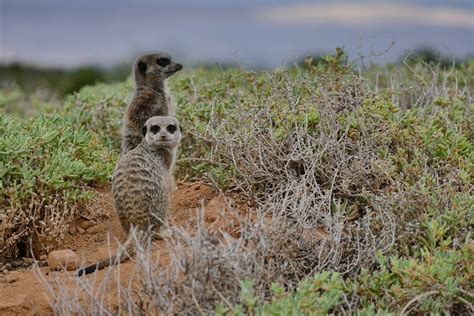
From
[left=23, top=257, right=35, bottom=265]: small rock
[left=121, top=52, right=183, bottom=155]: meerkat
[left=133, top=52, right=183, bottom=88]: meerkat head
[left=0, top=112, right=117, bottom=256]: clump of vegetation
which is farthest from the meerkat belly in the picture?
[left=133, top=52, right=183, bottom=88]: meerkat head

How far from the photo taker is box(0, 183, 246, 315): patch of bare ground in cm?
508

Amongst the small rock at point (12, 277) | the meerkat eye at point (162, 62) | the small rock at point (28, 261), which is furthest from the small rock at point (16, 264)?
the meerkat eye at point (162, 62)

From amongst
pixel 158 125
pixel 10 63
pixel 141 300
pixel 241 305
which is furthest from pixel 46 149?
pixel 10 63

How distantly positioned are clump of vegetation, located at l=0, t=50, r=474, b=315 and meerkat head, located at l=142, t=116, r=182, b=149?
33cm

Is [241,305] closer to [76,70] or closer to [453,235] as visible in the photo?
[453,235]

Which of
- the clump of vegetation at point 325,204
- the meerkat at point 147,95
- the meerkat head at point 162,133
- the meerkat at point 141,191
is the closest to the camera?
the clump of vegetation at point 325,204

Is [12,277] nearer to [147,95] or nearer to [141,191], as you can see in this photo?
[141,191]

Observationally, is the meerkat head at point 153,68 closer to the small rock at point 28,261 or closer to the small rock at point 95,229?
the small rock at point 95,229

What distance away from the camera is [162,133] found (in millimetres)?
5793

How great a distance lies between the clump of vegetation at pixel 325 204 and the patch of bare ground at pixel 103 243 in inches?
4.8

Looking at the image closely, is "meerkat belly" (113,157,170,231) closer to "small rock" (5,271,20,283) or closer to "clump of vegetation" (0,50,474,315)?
"clump of vegetation" (0,50,474,315)

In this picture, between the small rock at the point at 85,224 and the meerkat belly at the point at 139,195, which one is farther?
the small rock at the point at 85,224

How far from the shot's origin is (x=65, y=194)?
5.82 meters

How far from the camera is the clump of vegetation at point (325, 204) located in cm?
439
